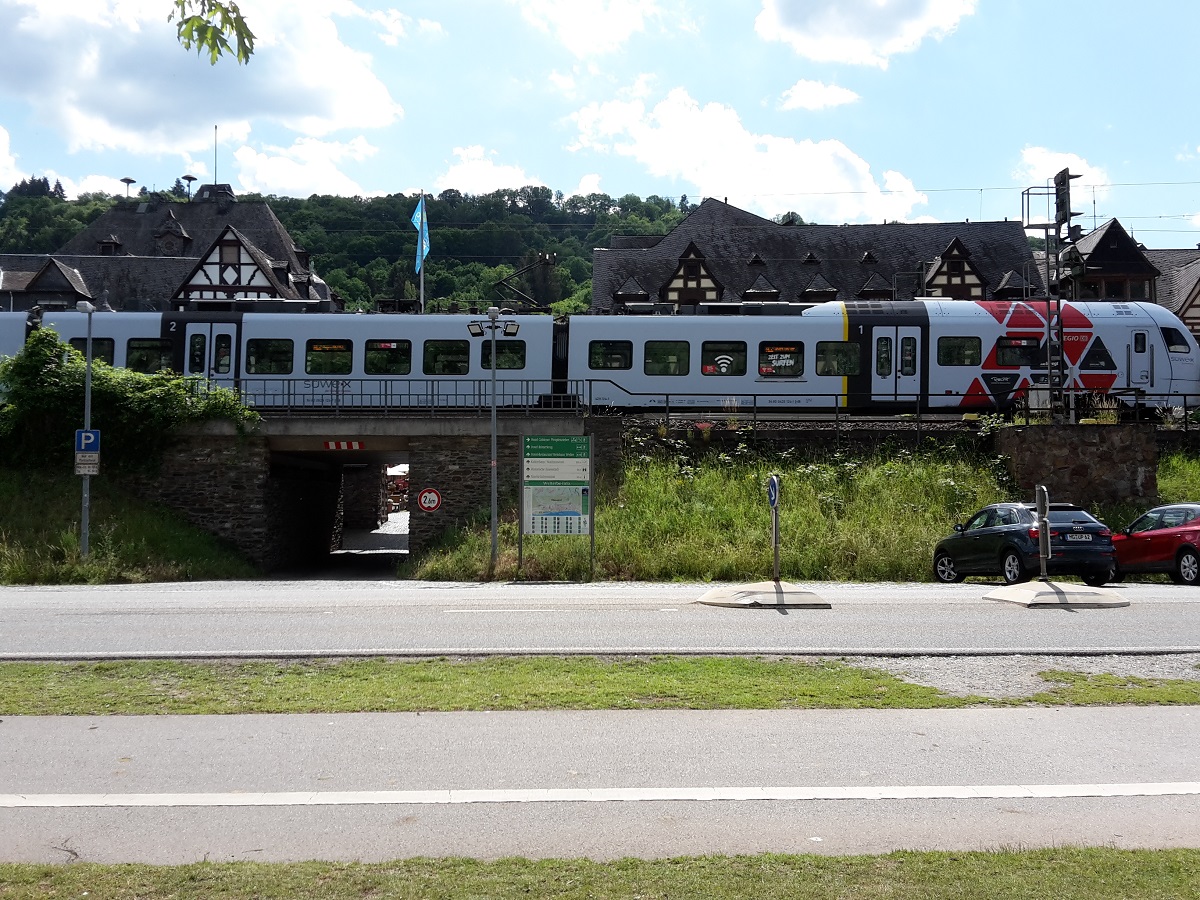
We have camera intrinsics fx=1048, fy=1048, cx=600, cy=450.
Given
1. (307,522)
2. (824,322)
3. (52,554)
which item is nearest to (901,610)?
(824,322)

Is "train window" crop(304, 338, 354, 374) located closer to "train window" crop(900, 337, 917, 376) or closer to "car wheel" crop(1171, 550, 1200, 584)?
"train window" crop(900, 337, 917, 376)

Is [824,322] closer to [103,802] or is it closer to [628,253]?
[103,802]

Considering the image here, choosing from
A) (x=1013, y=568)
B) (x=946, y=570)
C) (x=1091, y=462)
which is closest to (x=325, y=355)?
(x=946, y=570)

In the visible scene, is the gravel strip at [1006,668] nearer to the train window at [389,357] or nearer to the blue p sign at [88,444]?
the blue p sign at [88,444]

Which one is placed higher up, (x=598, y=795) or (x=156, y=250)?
(x=156, y=250)

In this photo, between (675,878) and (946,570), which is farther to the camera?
(946,570)

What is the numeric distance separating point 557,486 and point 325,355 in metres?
10.2

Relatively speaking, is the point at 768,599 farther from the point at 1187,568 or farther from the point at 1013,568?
the point at 1187,568

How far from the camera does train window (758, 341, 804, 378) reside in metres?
28.0

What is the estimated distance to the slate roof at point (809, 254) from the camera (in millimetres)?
54750

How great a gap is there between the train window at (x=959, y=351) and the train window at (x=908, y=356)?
62 centimetres

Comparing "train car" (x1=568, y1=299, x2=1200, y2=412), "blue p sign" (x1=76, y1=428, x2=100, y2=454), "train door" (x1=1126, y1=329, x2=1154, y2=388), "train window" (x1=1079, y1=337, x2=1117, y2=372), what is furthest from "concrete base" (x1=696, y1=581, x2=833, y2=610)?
"train door" (x1=1126, y1=329, x2=1154, y2=388)

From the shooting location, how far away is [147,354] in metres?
28.7

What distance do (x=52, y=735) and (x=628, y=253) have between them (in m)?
50.6
